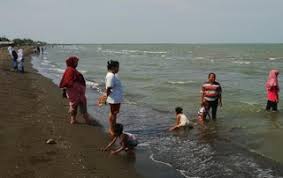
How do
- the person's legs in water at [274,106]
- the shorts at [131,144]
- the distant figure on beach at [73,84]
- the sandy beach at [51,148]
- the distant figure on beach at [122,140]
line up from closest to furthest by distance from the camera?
the sandy beach at [51,148], the distant figure on beach at [122,140], the shorts at [131,144], the distant figure on beach at [73,84], the person's legs in water at [274,106]

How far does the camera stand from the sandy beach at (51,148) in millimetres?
6309

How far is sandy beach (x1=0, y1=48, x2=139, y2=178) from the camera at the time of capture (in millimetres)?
6309

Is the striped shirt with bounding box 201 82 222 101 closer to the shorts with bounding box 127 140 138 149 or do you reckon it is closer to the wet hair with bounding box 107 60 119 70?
the wet hair with bounding box 107 60 119 70

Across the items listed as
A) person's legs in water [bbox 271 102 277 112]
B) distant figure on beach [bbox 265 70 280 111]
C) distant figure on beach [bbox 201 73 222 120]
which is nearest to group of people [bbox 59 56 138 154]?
distant figure on beach [bbox 201 73 222 120]

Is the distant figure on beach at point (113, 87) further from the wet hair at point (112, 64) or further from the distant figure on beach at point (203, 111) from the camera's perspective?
the distant figure on beach at point (203, 111)

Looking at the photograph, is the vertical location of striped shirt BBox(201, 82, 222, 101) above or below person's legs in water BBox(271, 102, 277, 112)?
above

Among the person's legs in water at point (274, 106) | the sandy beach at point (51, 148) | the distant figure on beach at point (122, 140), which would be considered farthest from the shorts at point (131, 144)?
the person's legs in water at point (274, 106)

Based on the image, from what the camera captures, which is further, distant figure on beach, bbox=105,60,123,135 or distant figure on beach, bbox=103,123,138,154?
Answer: distant figure on beach, bbox=105,60,123,135

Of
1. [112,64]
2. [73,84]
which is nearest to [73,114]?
[73,84]

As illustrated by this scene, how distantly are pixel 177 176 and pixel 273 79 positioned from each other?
758 centimetres

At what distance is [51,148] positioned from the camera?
293 inches

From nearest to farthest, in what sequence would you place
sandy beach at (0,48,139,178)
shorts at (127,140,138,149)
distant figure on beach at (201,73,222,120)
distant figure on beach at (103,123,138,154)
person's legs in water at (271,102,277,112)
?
sandy beach at (0,48,139,178), distant figure on beach at (103,123,138,154), shorts at (127,140,138,149), distant figure on beach at (201,73,222,120), person's legs in water at (271,102,277,112)

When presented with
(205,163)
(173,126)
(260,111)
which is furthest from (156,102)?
(205,163)

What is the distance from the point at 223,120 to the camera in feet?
39.8
